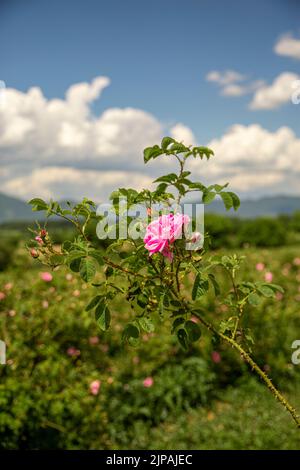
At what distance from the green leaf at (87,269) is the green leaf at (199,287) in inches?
12.3

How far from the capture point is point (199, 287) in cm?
138

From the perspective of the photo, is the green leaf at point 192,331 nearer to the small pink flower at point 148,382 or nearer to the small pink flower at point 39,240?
the small pink flower at point 39,240

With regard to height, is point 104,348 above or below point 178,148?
below

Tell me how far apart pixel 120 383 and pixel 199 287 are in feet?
9.72

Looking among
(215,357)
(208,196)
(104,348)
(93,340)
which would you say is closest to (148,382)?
(104,348)

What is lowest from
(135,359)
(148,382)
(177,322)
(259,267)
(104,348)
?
(148,382)

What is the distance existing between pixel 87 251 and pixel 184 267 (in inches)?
13.5

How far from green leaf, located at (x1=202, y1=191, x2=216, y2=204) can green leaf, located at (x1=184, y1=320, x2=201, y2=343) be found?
15.3 inches

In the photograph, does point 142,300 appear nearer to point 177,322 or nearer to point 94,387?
point 177,322

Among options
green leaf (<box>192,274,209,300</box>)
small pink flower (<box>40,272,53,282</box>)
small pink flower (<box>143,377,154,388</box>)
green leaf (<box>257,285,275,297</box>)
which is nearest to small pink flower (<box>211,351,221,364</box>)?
small pink flower (<box>143,377,154,388</box>)

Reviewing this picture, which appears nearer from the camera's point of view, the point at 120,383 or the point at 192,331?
the point at 192,331
